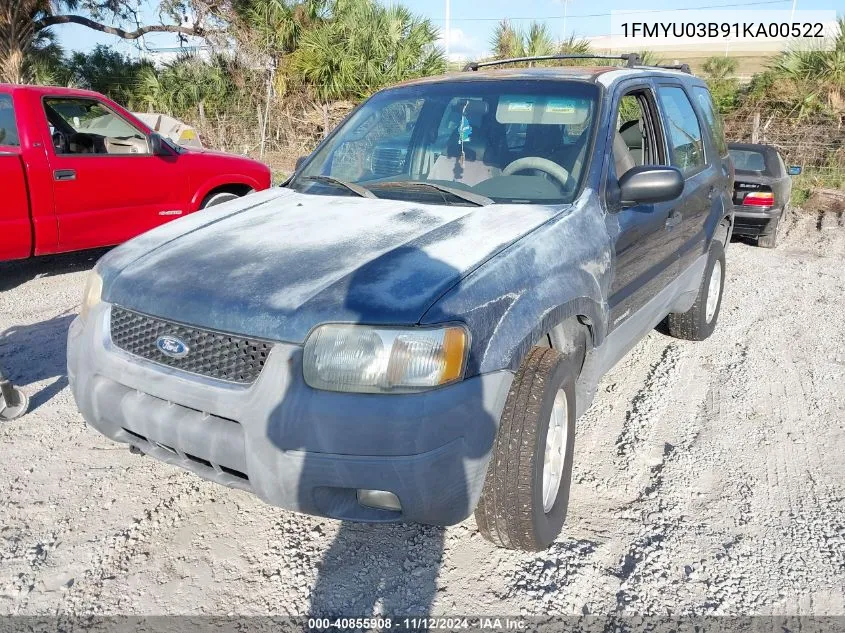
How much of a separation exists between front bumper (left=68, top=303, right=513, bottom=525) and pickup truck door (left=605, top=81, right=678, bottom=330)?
49.2 inches

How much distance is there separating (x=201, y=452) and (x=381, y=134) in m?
2.22

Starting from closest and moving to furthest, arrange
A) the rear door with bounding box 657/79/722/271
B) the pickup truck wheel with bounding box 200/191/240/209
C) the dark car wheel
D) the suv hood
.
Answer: the suv hood, the rear door with bounding box 657/79/722/271, the pickup truck wheel with bounding box 200/191/240/209, the dark car wheel

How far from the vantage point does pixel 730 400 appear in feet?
14.3

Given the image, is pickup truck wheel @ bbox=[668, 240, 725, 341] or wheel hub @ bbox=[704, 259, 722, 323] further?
wheel hub @ bbox=[704, 259, 722, 323]

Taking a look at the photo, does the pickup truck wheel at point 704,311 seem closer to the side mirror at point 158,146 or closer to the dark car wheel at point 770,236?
the dark car wheel at point 770,236

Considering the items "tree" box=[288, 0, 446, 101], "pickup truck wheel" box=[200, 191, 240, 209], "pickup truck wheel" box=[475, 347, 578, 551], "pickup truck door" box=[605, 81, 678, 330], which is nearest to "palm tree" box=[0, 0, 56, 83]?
"tree" box=[288, 0, 446, 101]

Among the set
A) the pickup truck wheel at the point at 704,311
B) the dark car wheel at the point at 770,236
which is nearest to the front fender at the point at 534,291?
the pickup truck wheel at the point at 704,311

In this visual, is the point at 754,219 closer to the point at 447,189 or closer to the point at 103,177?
the point at 447,189

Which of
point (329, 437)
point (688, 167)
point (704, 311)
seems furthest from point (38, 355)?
point (704, 311)

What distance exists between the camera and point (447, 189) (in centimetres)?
331

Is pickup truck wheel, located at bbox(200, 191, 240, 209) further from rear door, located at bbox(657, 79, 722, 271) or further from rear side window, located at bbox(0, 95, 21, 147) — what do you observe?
rear door, located at bbox(657, 79, 722, 271)

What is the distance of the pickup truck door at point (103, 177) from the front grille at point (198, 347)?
4173mm

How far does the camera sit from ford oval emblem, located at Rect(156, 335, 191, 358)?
248 centimetres

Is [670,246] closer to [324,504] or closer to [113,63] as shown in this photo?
[324,504]
